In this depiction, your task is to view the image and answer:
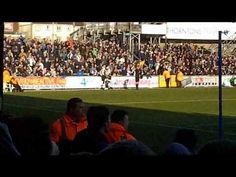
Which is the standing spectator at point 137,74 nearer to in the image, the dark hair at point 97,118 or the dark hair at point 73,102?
the dark hair at point 73,102

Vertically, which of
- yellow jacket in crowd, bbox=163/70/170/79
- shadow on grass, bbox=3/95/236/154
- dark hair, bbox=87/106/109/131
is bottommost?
shadow on grass, bbox=3/95/236/154

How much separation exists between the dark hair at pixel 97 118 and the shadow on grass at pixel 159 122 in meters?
6.11

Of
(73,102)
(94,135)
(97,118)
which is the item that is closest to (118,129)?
(73,102)

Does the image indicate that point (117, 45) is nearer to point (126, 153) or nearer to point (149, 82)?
point (149, 82)

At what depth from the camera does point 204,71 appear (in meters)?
49.1

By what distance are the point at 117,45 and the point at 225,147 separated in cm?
4675

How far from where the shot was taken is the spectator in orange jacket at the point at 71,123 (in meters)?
7.11

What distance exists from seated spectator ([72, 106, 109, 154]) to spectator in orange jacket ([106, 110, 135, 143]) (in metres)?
Answer: 0.72

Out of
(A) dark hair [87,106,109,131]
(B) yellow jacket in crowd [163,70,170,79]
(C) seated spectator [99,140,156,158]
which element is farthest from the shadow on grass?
(B) yellow jacket in crowd [163,70,170,79]

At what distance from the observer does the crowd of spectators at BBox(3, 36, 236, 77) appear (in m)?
39.9

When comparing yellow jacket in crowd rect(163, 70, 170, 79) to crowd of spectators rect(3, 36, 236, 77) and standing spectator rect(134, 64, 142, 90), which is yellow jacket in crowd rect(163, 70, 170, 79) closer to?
crowd of spectators rect(3, 36, 236, 77)

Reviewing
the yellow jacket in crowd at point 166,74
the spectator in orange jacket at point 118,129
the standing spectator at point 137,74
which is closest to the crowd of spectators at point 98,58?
the standing spectator at point 137,74

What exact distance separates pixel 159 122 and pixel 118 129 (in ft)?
37.1
